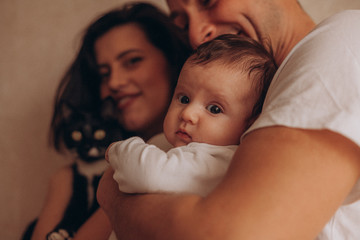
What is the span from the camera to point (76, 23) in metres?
2.08

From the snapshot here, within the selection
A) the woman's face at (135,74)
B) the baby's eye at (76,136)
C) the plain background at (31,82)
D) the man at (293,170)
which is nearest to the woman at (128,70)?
the woman's face at (135,74)

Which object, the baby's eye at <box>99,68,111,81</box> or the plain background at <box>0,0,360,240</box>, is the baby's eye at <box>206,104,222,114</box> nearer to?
the baby's eye at <box>99,68,111,81</box>

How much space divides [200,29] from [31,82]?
138 centimetres

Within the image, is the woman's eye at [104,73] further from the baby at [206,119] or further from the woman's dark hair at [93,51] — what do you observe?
the baby at [206,119]

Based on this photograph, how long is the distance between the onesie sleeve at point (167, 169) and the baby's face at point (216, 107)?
0.08 m

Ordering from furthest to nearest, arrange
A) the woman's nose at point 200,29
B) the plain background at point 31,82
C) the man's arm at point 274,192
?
the plain background at point 31,82 < the woman's nose at point 200,29 < the man's arm at point 274,192

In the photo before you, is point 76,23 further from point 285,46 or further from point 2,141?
point 285,46

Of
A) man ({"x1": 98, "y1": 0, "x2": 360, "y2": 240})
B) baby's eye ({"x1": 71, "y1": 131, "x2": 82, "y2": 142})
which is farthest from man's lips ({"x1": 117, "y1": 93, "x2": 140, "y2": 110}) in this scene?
man ({"x1": 98, "y1": 0, "x2": 360, "y2": 240})

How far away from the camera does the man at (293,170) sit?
1.55 feet

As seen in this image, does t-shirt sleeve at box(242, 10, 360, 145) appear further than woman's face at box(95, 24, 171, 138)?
No

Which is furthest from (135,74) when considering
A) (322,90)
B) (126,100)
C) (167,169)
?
(322,90)

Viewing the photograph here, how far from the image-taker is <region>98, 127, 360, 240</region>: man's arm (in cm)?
47

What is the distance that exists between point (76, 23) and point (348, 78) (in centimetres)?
193

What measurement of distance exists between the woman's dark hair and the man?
1.11 metres
